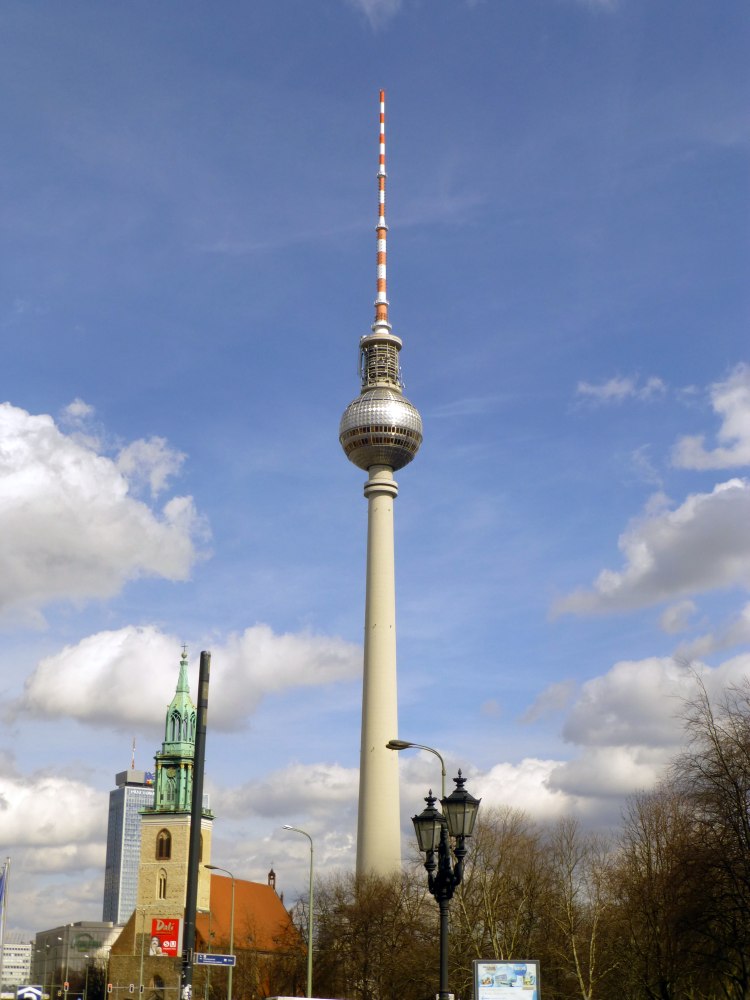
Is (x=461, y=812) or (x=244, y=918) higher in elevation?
(x=461, y=812)

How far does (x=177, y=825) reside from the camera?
110 metres

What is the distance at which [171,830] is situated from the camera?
11019 centimetres

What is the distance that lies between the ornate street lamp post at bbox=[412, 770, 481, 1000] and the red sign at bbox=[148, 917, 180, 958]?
88776 mm

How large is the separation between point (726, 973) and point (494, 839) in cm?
2739

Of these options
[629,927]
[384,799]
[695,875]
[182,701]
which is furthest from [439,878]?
[182,701]

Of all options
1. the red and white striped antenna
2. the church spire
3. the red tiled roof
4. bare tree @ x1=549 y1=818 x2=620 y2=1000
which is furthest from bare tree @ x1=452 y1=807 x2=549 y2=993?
the red and white striped antenna

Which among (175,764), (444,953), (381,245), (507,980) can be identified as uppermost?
(381,245)

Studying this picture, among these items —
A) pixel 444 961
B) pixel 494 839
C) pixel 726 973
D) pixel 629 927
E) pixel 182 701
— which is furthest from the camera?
pixel 182 701

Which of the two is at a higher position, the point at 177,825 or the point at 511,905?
the point at 177,825

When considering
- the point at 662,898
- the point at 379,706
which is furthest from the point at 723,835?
the point at 379,706

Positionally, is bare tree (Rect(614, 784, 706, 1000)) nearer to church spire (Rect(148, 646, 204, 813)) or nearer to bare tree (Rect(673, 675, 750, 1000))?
bare tree (Rect(673, 675, 750, 1000))

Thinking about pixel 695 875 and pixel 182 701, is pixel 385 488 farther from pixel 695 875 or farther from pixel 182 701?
pixel 695 875

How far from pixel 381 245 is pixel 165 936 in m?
67.4

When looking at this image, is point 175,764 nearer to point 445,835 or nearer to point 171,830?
point 171,830
